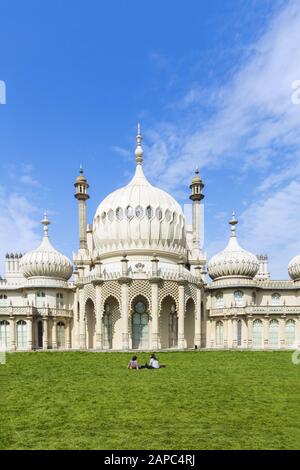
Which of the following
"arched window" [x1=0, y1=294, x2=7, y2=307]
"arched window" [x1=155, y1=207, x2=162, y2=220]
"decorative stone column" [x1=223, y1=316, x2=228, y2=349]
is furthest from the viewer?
"arched window" [x1=0, y1=294, x2=7, y2=307]

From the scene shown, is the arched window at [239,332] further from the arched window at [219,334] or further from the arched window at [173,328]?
the arched window at [173,328]

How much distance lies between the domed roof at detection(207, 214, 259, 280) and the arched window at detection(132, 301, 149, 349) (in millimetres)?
12984

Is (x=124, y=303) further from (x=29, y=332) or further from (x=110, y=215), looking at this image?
(x=29, y=332)

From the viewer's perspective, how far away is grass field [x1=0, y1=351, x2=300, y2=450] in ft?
29.1

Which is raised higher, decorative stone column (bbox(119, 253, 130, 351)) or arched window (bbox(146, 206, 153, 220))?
arched window (bbox(146, 206, 153, 220))

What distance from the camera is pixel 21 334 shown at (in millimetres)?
45688

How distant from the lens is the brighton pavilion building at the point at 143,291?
1588 inches

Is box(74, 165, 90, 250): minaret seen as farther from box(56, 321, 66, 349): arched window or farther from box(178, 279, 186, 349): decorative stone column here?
box(178, 279, 186, 349): decorative stone column

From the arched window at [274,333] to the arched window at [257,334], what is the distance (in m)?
1.07

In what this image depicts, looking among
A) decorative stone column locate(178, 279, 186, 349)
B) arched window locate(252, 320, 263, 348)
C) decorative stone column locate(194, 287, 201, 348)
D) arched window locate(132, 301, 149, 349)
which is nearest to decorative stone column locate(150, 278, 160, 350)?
arched window locate(132, 301, 149, 349)

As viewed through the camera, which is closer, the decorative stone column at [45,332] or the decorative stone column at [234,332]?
the decorative stone column at [234,332]

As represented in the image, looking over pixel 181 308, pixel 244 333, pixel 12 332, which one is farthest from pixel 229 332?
pixel 12 332

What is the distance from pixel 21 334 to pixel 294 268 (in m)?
34.8

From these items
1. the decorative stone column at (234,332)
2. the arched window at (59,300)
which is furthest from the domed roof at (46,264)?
the decorative stone column at (234,332)
